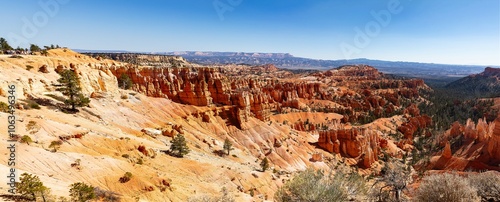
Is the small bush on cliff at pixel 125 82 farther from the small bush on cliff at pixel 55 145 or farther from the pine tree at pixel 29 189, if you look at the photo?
the pine tree at pixel 29 189

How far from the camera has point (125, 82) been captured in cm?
6197

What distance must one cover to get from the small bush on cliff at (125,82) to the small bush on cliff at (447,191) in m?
58.2

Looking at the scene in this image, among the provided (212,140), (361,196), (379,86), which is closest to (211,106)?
(212,140)

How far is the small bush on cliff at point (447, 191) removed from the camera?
17.7 meters

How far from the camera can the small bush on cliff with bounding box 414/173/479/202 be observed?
17703mm

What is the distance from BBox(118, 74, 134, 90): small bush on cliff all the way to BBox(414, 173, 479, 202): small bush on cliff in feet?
191

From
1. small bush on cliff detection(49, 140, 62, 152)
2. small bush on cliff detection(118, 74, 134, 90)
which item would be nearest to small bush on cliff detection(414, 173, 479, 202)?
small bush on cliff detection(49, 140, 62, 152)

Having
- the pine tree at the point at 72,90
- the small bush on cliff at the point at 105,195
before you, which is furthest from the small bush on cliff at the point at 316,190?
the pine tree at the point at 72,90

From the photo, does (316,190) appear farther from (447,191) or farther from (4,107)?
(4,107)

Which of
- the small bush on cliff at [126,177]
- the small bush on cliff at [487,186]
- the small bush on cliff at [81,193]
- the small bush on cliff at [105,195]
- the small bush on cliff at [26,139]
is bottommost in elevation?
the small bush on cliff at [126,177]

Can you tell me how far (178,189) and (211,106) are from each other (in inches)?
1598

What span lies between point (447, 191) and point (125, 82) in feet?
197

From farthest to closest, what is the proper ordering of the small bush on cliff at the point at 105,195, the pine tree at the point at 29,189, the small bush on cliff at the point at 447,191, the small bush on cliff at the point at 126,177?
the small bush on cliff at the point at 126,177 → the small bush on cliff at the point at 105,195 → the small bush on cliff at the point at 447,191 → the pine tree at the point at 29,189

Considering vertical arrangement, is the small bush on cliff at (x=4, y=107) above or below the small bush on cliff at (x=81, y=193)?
above
